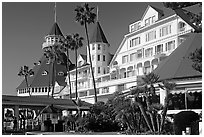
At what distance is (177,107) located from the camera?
95.0ft

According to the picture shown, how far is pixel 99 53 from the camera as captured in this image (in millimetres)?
64250

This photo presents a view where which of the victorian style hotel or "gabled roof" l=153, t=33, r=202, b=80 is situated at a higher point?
the victorian style hotel

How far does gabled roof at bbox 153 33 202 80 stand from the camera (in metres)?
28.6

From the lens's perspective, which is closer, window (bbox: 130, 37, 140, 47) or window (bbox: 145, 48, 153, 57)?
window (bbox: 145, 48, 153, 57)

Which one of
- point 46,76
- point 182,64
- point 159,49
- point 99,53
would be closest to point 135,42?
point 159,49

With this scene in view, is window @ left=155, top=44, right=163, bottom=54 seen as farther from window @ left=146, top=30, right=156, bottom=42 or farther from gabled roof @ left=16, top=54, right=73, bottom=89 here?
gabled roof @ left=16, top=54, right=73, bottom=89

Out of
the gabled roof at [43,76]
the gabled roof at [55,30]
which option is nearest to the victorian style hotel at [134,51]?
the gabled roof at [43,76]

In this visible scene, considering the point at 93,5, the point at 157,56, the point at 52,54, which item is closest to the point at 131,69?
the point at 157,56

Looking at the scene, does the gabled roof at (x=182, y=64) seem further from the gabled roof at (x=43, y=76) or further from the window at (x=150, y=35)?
the gabled roof at (x=43, y=76)

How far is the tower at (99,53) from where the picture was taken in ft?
210

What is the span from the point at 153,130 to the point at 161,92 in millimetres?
7546

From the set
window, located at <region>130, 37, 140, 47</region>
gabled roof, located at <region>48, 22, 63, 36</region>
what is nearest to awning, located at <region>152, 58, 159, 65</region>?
window, located at <region>130, 37, 140, 47</region>

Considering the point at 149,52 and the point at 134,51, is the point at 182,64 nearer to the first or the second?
the point at 149,52

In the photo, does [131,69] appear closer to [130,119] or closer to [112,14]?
[112,14]
